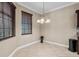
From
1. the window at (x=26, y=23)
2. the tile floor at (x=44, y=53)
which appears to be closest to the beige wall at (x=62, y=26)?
the tile floor at (x=44, y=53)

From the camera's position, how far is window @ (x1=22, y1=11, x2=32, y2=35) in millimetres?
5435

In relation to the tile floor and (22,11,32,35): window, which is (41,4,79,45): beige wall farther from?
(22,11,32,35): window

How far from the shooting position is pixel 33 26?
6523mm

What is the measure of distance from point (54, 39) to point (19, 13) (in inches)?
125

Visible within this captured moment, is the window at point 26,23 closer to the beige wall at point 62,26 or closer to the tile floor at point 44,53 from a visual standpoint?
the tile floor at point 44,53

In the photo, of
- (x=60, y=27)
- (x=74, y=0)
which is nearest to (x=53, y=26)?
(x=60, y=27)

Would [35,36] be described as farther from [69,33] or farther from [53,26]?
[69,33]

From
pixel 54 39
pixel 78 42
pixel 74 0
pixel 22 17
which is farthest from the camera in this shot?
pixel 54 39

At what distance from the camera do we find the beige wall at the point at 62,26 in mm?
5000

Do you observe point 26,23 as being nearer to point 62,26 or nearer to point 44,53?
point 62,26

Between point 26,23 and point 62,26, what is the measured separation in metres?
2.39

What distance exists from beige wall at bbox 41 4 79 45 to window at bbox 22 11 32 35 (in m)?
1.62

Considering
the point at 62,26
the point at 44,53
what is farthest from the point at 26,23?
the point at 44,53

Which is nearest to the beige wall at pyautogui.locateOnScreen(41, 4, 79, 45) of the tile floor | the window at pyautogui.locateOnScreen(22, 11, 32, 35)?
the tile floor
